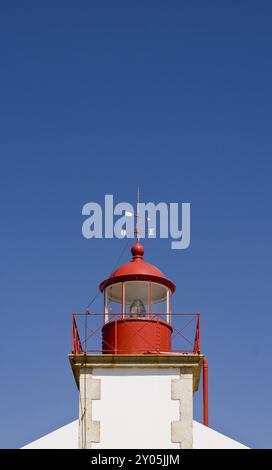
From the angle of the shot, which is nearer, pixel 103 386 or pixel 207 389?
pixel 103 386

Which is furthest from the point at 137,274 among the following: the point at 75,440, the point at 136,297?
the point at 75,440

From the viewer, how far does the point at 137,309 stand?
26.9 metres

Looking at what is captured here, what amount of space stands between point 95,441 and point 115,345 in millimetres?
2108

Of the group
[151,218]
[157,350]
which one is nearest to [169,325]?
[157,350]

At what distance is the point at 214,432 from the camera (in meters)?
27.5

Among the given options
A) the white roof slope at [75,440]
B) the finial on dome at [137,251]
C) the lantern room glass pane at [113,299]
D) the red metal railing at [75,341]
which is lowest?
the white roof slope at [75,440]

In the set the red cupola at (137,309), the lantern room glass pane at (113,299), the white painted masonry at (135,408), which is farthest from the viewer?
the lantern room glass pane at (113,299)

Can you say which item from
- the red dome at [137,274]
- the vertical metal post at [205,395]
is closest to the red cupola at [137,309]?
the red dome at [137,274]

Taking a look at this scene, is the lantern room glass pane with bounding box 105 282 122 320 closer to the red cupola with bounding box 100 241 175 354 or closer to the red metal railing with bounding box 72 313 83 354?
the red cupola with bounding box 100 241 175 354

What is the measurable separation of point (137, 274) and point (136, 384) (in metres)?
2.54

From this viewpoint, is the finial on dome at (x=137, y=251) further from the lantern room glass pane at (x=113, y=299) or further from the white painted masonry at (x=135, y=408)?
the white painted masonry at (x=135, y=408)

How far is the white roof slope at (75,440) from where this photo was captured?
2692cm

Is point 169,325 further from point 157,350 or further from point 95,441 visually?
point 95,441
